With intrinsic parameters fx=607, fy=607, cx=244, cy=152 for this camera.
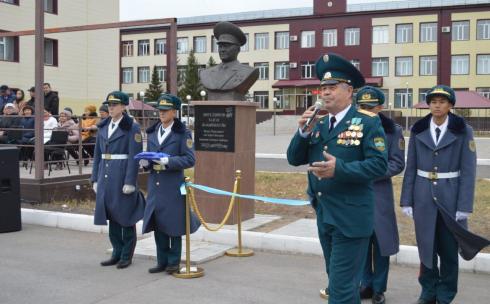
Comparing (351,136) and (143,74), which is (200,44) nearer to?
(143,74)

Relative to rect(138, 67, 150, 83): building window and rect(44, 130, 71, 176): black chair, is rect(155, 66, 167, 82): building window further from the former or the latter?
rect(44, 130, 71, 176): black chair

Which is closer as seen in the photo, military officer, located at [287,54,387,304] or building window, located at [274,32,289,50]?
military officer, located at [287,54,387,304]

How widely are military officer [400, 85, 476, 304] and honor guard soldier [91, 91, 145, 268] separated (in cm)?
316

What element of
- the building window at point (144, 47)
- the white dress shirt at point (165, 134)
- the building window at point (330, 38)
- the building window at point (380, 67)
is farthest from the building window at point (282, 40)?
the white dress shirt at point (165, 134)

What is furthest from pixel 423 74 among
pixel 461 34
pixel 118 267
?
pixel 118 267

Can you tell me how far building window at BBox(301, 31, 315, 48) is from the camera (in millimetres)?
60031

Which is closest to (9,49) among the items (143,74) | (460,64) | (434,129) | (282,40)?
(434,129)

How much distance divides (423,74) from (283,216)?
49555 millimetres

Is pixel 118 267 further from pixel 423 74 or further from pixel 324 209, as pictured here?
pixel 423 74

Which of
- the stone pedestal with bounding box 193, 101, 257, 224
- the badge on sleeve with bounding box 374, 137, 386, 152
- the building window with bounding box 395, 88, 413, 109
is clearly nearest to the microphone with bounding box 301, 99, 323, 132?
the badge on sleeve with bounding box 374, 137, 386, 152

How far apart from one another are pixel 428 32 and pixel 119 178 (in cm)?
5344

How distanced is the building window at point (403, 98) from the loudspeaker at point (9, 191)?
168ft

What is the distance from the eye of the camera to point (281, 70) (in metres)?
63.0

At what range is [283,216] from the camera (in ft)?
32.6
